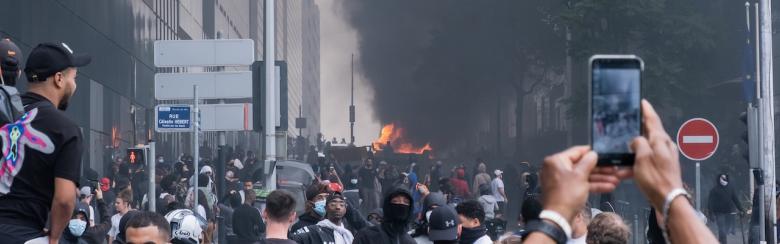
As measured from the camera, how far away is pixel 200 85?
1667 centimetres

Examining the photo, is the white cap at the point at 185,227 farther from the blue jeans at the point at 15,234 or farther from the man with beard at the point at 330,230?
Answer: the man with beard at the point at 330,230

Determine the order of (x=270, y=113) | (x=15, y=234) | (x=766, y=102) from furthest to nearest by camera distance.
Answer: (x=766, y=102) < (x=270, y=113) < (x=15, y=234)

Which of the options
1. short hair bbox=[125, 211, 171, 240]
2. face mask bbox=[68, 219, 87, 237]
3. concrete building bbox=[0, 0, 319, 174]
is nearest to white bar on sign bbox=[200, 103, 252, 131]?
concrete building bbox=[0, 0, 319, 174]

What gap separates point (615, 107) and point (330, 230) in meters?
7.15

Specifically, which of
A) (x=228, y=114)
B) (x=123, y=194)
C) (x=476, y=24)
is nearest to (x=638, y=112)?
(x=123, y=194)

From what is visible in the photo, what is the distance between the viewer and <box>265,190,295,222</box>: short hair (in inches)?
294

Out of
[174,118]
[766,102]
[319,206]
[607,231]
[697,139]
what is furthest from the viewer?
[766,102]

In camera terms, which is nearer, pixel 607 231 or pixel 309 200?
pixel 607 231

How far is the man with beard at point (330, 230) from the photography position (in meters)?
9.08

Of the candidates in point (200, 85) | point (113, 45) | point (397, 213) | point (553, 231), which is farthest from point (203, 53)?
point (113, 45)

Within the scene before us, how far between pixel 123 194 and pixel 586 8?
24.3 m

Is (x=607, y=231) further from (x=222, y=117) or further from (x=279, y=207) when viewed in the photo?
(x=222, y=117)

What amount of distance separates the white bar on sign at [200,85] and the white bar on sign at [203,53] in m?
0.16

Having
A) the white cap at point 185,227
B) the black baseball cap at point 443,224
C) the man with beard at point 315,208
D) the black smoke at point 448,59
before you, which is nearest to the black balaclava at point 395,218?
the black baseball cap at point 443,224
